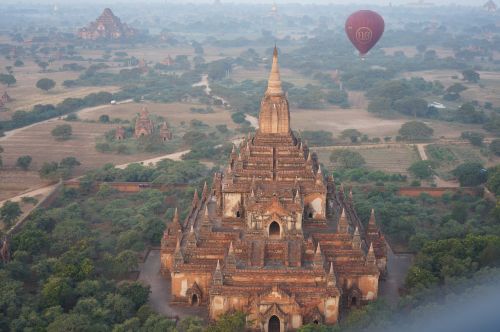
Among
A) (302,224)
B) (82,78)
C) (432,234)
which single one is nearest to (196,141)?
(432,234)

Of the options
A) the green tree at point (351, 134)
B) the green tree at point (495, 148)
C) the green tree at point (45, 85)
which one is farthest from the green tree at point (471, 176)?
the green tree at point (45, 85)

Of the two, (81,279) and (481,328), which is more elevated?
(481,328)

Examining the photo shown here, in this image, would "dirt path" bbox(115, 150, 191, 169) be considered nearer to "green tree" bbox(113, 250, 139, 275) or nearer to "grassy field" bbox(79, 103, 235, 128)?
"grassy field" bbox(79, 103, 235, 128)

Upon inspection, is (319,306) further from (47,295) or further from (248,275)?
(47,295)

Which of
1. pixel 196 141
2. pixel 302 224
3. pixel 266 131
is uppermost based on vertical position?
pixel 266 131

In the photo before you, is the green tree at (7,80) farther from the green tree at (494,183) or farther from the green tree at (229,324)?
the green tree at (229,324)

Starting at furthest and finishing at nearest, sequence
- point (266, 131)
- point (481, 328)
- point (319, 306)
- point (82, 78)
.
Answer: point (82, 78), point (266, 131), point (319, 306), point (481, 328)
